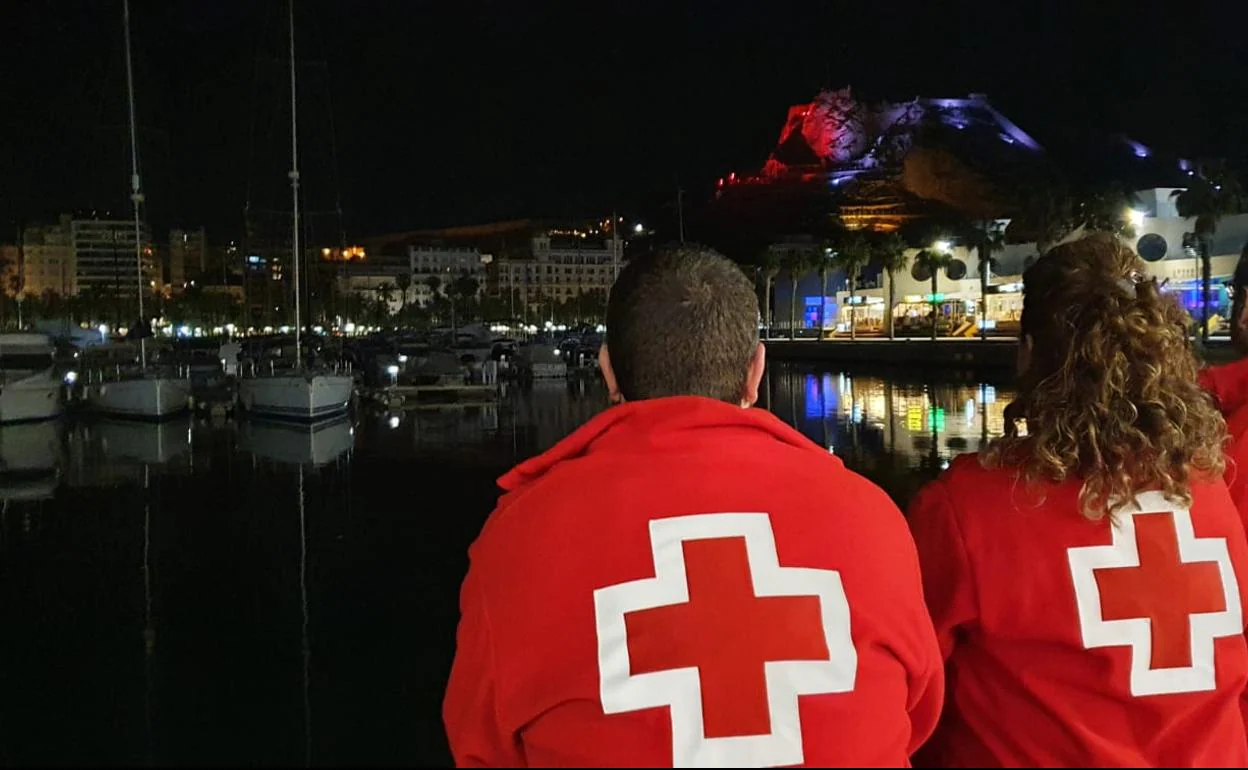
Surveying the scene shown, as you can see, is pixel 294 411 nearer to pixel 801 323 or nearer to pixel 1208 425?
pixel 1208 425

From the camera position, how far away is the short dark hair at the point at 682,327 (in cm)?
192

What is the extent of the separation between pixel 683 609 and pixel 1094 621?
97 centimetres

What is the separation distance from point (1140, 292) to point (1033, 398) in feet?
1.03

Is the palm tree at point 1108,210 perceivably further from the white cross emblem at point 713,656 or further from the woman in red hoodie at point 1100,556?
the white cross emblem at point 713,656

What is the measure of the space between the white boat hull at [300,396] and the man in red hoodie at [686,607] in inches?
A: 1001

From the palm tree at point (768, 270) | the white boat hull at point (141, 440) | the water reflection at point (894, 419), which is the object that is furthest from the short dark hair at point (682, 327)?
the palm tree at point (768, 270)

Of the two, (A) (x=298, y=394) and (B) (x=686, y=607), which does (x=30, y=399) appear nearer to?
(A) (x=298, y=394)

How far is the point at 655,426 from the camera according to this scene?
71.2 inches

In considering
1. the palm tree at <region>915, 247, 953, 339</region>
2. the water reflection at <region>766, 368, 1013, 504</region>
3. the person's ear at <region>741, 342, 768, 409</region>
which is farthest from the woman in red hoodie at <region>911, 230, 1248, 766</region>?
the palm tree at <region>915, 247, 953, 339</region>

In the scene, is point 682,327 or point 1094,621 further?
point 1094,621

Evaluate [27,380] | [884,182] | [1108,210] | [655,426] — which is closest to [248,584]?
[655,426]

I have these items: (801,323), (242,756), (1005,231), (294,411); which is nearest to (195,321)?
(801,323)

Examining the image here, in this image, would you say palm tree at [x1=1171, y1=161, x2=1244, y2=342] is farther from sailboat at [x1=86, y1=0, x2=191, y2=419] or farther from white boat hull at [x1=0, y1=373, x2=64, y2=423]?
white boat hull at [x1=0, y1=373, x2=64, y2=423]

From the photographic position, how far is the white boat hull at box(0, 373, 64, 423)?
27250mm
